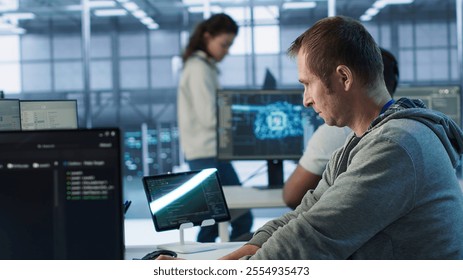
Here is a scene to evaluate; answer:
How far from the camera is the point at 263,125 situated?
3141 millimetres

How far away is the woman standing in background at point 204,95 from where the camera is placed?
3252mm

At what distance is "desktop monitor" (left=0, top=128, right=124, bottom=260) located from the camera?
85cm

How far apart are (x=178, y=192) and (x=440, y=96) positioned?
2081 mm

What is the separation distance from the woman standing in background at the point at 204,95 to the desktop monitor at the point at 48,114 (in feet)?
4.79

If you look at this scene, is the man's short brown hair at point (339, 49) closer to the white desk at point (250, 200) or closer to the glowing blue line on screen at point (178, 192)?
the glowing blue line on screen at point (178, 192)

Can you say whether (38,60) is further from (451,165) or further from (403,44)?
(451,165)

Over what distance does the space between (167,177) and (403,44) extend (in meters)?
3.85

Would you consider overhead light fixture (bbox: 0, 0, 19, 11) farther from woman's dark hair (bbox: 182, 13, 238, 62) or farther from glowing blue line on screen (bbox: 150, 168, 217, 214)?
glowing blue line on screen (bbox: 150, 168, 217, 214)

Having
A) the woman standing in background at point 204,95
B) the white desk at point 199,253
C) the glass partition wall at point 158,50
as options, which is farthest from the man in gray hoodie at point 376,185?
the glass partition wall at point 158,50

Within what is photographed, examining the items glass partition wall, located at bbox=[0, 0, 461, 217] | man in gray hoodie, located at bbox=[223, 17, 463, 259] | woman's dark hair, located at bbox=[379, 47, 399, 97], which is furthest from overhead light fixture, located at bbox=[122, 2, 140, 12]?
man in gray hoodie, located at bbox=[223, 17, 463, 259]

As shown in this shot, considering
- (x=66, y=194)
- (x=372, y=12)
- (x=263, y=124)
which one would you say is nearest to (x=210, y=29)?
(x=263, y=124)

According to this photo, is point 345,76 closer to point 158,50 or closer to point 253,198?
point 253,198

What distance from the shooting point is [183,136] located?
10.9 ft

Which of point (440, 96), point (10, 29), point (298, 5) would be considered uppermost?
point (298, 5)
